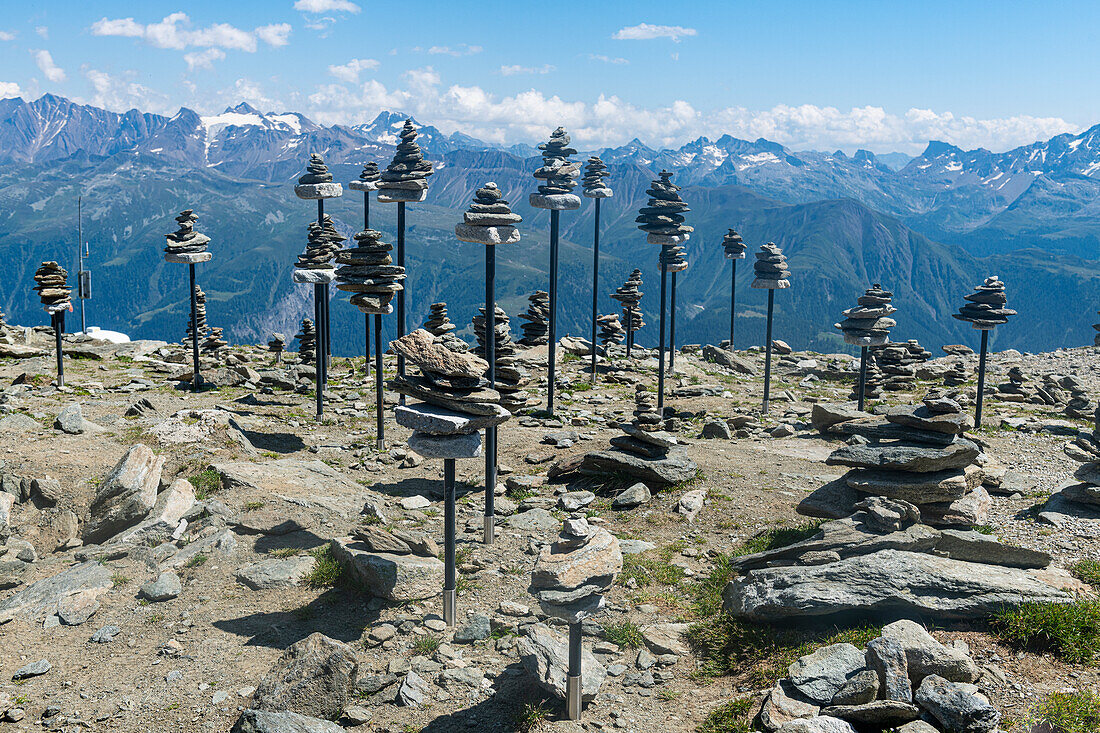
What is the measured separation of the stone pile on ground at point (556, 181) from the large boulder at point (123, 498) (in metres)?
13.3

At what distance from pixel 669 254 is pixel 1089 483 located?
2198 centimetres

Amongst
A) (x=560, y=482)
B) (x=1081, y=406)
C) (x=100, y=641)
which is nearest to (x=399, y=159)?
(x=560, y=482)

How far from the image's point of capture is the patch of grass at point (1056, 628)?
9.89 metres

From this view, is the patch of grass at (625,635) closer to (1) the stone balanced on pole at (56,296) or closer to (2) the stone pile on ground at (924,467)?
(2) the stone pile on ground at (924,467)

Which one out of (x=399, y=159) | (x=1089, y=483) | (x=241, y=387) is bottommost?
(x=241, y=387)

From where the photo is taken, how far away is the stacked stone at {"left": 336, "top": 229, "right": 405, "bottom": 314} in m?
22.2

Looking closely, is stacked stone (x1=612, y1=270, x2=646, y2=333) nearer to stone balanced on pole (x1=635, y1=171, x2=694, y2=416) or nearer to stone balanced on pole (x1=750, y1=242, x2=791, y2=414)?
stone balanced on pole (x1=750, y1=242, x2=791, y2=414)

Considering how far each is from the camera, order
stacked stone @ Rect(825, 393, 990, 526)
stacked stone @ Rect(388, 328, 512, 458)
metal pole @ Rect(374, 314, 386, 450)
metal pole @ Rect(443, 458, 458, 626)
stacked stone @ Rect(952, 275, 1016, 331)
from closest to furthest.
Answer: stacked stone @ Rect(388, 328, 512, 458), metal pole @ Rect(443, 458, 458, 626), stacked stone @ Rect(825, 393, 990, 526), metal pole @ Rect(374, 314, 386, 450), stacked stone @ Rect(952, 275, 1016, 331)

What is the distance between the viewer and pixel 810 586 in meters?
11.3

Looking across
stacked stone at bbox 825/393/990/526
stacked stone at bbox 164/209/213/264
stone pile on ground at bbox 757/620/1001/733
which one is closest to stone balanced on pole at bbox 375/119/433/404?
stacked stone at bbox 164/209/213/264

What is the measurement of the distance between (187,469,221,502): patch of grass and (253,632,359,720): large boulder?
878 cm

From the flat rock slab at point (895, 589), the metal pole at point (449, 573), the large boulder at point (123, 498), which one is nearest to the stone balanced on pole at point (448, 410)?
the metal pole at point (449, 573)

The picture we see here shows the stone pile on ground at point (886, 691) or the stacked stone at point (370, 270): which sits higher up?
the stacked stone at point (370, 270)

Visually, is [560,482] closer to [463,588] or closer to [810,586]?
[463,588]
